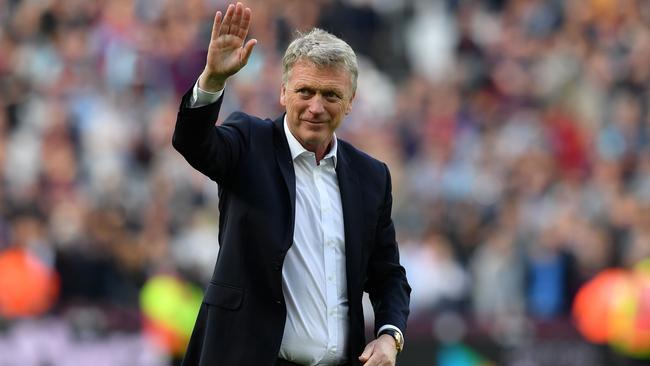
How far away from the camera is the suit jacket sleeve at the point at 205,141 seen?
5020mm

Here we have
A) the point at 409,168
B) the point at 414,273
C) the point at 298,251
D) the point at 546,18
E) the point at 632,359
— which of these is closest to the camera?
the point at 298,251

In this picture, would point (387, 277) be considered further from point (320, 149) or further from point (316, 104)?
point (316, 104)

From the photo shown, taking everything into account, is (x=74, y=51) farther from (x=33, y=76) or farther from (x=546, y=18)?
(x=546, y=18)

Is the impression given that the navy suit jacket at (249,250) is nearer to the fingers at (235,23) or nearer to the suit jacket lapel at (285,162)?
the suit jacket lapel at (285,162)

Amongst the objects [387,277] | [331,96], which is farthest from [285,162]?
[387,277]

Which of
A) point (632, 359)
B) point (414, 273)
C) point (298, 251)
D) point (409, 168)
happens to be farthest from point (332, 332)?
point (409, 168)

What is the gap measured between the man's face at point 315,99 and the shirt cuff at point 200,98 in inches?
16.0

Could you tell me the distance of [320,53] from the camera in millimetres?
5340

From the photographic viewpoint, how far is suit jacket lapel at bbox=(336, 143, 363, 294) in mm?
5512

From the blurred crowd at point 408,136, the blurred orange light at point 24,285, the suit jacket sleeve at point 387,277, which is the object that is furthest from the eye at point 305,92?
the blurred orange light at point 24,285

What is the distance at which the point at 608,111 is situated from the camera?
16.1 meters

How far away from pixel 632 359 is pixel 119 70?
6652mm

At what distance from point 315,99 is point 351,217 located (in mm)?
484

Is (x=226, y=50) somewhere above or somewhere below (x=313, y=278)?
above
